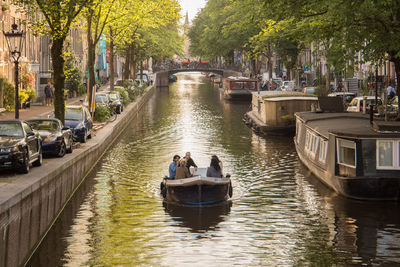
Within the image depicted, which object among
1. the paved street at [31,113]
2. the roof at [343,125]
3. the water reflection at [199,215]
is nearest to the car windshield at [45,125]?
the water reflection at [199,215]

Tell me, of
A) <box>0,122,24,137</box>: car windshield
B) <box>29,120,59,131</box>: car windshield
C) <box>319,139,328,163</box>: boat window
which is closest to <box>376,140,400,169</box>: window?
<box>319,139,328,163</box>: boat window

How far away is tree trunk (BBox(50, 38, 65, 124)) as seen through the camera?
2961 centimetres

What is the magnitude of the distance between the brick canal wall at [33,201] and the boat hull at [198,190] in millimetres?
3197

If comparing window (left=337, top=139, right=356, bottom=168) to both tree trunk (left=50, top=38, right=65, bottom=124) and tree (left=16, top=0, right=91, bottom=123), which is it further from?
tree trunk (left=50, top=38, right=65, bottom=124)

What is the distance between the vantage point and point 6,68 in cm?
5153

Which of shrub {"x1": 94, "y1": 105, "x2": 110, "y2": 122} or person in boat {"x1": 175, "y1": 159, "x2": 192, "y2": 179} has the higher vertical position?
shrub {"x1": 94, "y1": 105, "x2": 110, "y2": 122}

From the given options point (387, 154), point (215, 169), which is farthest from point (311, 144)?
point (215, 169)

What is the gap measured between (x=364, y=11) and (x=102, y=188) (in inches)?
412

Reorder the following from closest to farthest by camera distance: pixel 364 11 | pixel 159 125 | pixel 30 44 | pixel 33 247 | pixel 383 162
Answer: pixel 33 247 < pixel 383 162 < pixel 364 11 < pixel 159 125 < pixel 30 44

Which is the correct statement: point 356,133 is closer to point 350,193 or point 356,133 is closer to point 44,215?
point 350,193

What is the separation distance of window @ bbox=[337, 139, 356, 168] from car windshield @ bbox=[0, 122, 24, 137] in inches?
374

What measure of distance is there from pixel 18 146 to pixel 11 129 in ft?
4.62

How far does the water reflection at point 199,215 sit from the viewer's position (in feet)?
68.6

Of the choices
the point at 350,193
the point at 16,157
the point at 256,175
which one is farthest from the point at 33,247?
the point at 256,175
